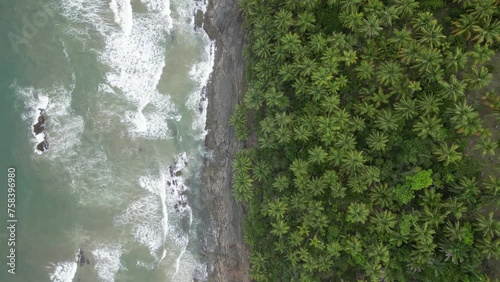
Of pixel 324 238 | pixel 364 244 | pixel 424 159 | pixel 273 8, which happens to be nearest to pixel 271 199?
pixel 324 238

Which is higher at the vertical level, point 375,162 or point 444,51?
point 444,51

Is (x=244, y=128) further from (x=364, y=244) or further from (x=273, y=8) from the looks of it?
(x=364, y=244)

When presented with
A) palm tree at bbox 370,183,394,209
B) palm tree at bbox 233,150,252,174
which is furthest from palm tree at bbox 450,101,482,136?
palm tree at bbox 233,150,252,174

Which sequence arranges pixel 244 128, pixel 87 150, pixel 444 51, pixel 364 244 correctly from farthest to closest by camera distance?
pixel 87 150
pixel 244 128
pixel 364 244
pixel 444 51

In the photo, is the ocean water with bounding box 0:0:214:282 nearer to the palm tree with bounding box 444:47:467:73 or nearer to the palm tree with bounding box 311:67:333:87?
the palm tree with bounding box 311:67:333:87

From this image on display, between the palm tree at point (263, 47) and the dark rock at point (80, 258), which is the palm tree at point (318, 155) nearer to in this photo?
the palm tree at point (263, 47)
